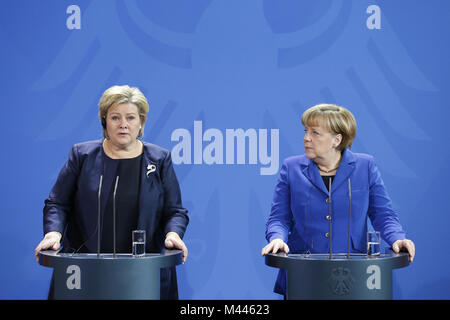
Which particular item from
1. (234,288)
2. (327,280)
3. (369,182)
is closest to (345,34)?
(369,182)

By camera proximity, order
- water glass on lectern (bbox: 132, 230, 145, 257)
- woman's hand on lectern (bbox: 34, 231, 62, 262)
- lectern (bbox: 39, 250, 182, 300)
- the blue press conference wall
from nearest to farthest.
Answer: lectern (bbox: 39, 250, 182, 300)
water glass on lectern (bbox: 132, 230, 145, 257)
woman's hand on lectern (bbox: 34, 231, 62, 262)
the blue press conference wall

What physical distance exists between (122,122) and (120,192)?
1.19ft

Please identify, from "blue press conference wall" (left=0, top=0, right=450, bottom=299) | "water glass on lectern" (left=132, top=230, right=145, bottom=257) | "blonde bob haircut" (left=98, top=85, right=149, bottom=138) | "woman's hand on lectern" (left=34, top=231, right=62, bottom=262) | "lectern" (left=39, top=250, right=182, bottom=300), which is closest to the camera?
"lectern" (left=39, top=250, right=182, bottom=300)

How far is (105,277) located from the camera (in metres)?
2.43

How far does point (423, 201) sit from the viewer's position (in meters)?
4.50

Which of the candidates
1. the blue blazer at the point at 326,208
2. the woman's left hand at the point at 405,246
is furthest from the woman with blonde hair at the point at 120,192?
the woman's left hand at the point at 405,246

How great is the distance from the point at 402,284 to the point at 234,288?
Result: 129cm

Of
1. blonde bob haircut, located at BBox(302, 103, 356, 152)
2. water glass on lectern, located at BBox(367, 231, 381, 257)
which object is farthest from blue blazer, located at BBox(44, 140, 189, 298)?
water glass on lectern, located at BBox(367, 231, 381, 257)

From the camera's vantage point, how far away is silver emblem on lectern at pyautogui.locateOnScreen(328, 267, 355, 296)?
2488 millimetres

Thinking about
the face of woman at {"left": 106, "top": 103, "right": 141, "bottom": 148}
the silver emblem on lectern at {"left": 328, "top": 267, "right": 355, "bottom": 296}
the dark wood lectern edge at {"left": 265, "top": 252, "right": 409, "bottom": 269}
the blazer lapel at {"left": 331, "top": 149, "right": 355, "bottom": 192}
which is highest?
the face of woman at {"left": 106, "top": 103, "right": 141, "bottom": 148}

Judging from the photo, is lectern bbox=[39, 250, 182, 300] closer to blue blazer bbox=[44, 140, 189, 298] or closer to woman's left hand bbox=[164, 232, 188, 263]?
woman's left hand bbox=[164, 232, 188, 263]

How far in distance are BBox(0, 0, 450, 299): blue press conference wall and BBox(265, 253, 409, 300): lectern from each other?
75.9 inches

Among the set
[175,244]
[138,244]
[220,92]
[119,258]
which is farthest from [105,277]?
[220,92]
